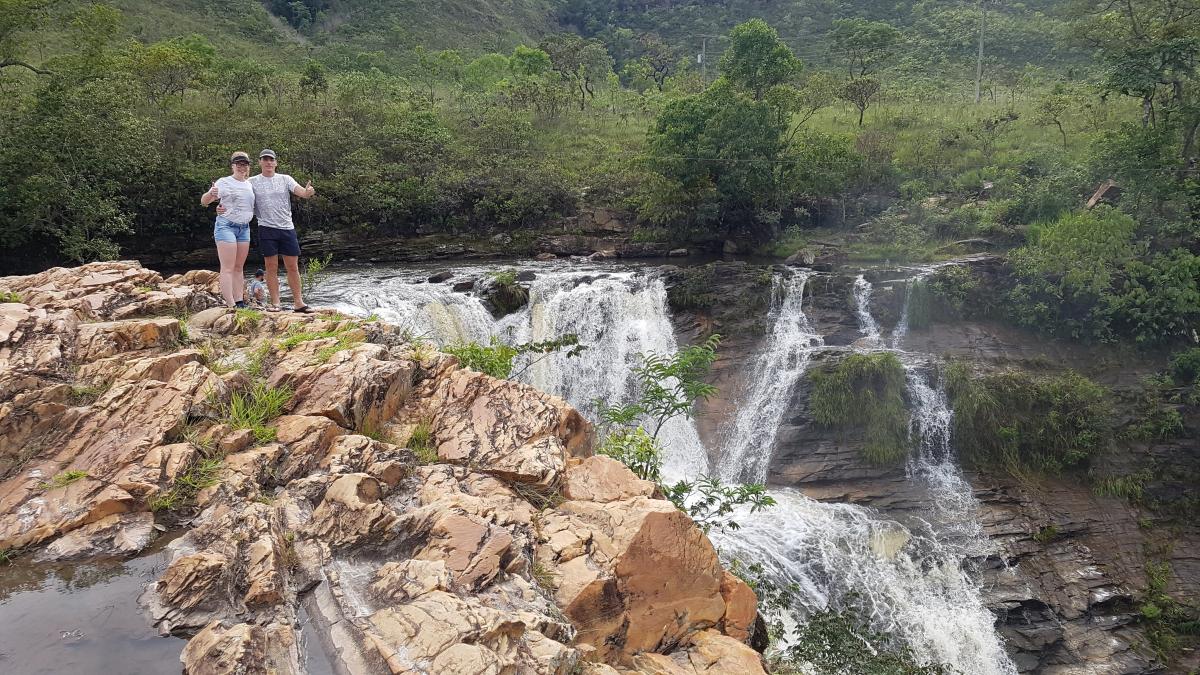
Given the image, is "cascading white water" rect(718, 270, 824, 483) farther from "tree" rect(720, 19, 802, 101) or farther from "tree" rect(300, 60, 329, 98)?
"tree" rect(300, 60, 329, 98)

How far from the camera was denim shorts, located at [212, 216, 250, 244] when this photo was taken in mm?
6477

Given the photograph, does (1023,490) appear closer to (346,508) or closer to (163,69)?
(346,508)

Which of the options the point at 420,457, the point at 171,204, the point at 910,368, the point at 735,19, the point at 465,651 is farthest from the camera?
the point at 735,19

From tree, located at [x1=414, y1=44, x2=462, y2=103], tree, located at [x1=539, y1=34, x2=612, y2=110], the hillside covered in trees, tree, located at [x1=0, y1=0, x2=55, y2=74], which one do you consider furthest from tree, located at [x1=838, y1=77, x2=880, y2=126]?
tree, located at [x1=0, y1=0, x2=55, y2=74]

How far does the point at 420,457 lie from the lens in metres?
4.87

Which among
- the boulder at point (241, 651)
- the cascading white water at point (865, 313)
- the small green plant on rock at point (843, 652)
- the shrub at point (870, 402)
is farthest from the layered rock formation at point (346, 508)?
the cascading white water at point (865, 313)

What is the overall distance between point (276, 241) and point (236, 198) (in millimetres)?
586

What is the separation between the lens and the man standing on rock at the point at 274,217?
6.66 metres

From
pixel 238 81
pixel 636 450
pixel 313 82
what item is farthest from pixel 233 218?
pixel 313 82

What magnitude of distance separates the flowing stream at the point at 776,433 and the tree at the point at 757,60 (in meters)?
7.31

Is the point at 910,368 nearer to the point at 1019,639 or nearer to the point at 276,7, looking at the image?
the point at 1019,639

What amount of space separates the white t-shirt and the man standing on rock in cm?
15

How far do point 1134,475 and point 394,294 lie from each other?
44.9 ft

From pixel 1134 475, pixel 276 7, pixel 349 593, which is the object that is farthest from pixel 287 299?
pixel 276 7
